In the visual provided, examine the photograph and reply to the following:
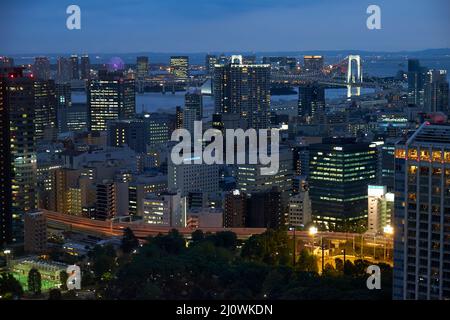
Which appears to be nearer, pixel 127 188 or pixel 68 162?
pixel 127 188

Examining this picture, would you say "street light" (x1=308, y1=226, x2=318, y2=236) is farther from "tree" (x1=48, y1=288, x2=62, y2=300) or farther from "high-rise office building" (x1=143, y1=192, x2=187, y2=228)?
"tree" (x1=48, y1=288, x2=62, y2=300)

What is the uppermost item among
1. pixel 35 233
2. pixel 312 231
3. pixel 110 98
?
pixel 110 98

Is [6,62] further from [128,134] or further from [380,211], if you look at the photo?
[128,134]

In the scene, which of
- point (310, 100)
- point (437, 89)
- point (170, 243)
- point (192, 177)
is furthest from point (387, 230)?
point (310, 100)
